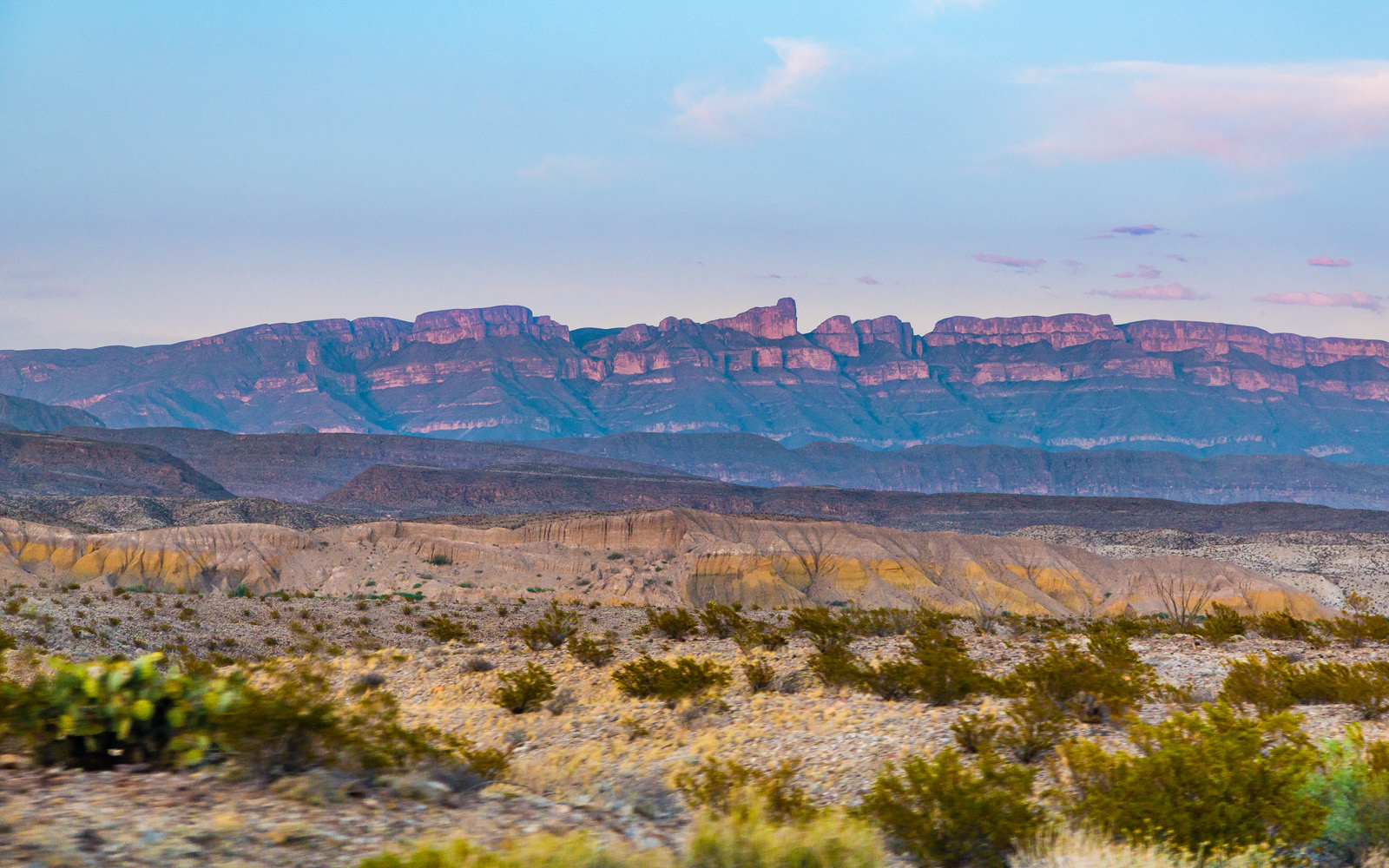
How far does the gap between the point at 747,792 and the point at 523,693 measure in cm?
759

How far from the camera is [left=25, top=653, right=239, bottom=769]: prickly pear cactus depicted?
752 centimetres

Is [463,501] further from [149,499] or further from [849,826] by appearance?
[849,826]

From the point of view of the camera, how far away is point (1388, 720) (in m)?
12.4

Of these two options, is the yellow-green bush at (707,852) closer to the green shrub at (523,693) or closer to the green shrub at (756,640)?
the green shrub at (523,693)

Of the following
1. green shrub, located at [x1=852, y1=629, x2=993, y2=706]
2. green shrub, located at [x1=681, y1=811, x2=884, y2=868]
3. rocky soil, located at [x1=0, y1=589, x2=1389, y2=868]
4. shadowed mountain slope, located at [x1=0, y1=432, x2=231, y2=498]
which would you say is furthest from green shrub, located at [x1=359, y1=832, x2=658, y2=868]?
shadowed mountain slope, located at [x1=0, y1=432, x2=231, y2=498]

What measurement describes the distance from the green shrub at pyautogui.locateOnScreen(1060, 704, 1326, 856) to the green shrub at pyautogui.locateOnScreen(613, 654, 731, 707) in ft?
25.0

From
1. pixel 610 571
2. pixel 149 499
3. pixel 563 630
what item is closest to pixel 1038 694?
pixel 563 630

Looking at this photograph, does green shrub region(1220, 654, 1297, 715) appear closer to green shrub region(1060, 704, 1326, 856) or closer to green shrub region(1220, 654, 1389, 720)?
green shrub region(1220, 654, 1389, 720)

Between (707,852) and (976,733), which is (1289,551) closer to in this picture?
(976,733)

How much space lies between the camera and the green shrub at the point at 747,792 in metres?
9.16

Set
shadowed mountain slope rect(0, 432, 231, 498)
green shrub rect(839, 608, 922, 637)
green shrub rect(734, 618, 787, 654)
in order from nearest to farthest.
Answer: green shrub rect(734, 618, 787, 654) → green shrub rect(839, 608, 922, 637) → shadowed mountain slope rect(0, 432, 231, 498)

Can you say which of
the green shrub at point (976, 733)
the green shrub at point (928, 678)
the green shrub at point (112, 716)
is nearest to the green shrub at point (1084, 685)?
the green shrub at point (928, 678)

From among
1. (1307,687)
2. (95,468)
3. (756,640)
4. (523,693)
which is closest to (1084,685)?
(1307,687)

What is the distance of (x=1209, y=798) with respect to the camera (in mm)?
8109
